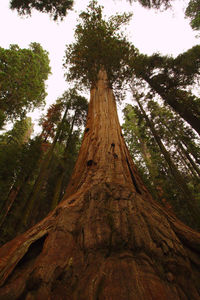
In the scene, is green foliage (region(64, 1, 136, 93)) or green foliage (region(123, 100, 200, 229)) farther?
green foliage (region(123, 100, 200, 229))

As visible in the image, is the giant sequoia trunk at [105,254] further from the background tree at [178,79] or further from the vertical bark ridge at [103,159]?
the background tree at [178,79]

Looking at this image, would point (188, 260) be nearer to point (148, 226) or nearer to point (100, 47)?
point (148, 226)

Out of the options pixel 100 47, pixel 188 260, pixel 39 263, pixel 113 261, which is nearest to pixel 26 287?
pixel 39 263

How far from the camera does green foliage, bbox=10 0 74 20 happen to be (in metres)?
6.90

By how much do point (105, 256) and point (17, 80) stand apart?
14082 millimetres

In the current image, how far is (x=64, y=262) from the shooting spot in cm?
87

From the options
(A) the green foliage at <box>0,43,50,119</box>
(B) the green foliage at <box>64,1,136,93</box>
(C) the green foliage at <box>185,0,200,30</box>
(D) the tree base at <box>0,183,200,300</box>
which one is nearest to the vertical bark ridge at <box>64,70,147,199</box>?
(D) the tree base at <box>0,183,200,300</box>

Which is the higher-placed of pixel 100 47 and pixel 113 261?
pixel 100 47

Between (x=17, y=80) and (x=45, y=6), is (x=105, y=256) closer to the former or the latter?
(x=45, y=6)

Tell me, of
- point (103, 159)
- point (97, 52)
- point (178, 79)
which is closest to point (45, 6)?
point (97, 52)

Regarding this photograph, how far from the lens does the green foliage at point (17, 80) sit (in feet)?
35.4

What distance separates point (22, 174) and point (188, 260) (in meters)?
8.38

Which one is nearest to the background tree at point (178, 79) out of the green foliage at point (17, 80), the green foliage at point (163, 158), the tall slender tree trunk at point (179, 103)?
the tall slender tree trunk at point (179, 103)

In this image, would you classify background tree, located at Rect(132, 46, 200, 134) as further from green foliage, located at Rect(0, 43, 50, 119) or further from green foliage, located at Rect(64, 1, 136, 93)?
green foliage, located at Rect(0, 43, 50, 119)
